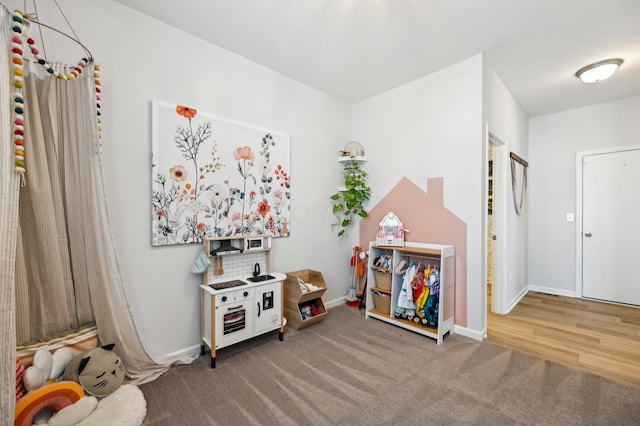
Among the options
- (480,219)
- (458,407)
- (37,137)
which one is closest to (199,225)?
(37,137)

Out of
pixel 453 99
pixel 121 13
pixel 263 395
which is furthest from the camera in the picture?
pixel 453 99

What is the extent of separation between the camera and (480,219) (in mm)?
2635

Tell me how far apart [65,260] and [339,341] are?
2159 mm

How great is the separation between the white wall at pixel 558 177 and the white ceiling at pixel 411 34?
71 centimetres

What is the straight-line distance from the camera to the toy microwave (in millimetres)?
2517

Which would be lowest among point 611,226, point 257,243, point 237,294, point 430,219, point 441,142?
point 237,294

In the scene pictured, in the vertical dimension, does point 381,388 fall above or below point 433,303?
below

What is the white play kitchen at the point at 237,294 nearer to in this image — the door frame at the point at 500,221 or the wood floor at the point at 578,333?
the wood floor at the point at 578,333

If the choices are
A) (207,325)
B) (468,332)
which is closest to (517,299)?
(468,332)

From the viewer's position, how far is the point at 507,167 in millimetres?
3326

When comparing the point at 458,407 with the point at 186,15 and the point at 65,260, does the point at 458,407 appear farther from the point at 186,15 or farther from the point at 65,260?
the point at 186,15

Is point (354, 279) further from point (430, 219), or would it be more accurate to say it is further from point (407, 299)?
point (430, 219)

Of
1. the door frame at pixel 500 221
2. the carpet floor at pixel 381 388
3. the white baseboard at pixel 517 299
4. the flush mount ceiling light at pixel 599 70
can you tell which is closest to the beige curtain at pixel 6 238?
the carpet floor at pixel 381 388

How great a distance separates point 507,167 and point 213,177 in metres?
3.31
